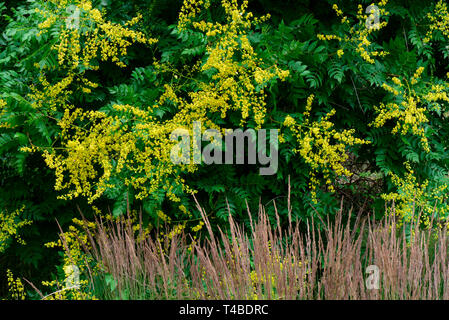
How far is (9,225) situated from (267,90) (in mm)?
2223

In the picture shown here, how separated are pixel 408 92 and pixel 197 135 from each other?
161 centimetres

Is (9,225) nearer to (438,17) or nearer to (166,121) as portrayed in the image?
(166,121)

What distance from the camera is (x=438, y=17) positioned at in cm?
343

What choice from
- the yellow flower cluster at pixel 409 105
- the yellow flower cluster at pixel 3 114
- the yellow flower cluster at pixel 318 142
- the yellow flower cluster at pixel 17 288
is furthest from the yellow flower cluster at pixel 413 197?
the yellow flower cluster at pixel 17 288

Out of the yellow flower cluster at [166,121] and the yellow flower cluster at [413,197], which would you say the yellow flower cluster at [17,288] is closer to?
the yellow flower cluster at [166,121]

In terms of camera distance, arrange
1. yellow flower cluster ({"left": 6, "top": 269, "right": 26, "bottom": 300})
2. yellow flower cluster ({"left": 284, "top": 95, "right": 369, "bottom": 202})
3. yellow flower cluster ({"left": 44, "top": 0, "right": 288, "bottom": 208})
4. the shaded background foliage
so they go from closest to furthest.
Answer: yellow flower cluster ({"left": 44, "top": 0, "right": 288, "bottom": 208}) < yellow flower cluster ({"left": 284, "top": 95, "right": 369, "bottom": 202}) < the shaded background foliage < yellow flower cluster ({"left": 6, "top": 269, "right": 26, "bottom": 300})

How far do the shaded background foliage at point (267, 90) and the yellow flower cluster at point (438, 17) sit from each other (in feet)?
0.23

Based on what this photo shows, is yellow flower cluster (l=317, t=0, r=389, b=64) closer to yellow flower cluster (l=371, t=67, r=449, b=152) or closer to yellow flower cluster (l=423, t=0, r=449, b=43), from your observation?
yellow flower cluster (l=371, t=67, r=449, b=152)

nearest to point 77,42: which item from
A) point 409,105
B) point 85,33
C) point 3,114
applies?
point 85,33

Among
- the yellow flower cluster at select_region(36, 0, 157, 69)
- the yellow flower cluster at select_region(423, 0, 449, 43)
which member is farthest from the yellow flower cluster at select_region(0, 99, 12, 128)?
the yellow flower cluster at select_region(423, 0, 449, 43)

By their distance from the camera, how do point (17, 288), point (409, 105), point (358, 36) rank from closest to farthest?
point (409, 105) < point (358, 36) < point (17, 288)

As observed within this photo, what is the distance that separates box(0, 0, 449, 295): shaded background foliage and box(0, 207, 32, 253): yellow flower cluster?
75 mm

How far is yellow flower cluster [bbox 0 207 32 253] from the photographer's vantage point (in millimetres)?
3336

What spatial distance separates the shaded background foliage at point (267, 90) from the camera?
3039mm
